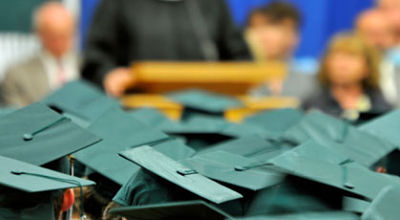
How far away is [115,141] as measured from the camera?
111 inches

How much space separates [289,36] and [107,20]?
1534 millimetres

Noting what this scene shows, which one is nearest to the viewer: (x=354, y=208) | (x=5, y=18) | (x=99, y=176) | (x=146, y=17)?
(x=354, y=208)

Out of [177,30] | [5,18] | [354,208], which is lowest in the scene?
[5,18]

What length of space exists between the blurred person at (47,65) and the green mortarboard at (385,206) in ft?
12.6

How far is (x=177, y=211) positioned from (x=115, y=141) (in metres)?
0.73

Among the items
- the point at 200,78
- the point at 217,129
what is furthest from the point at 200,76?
the point at 217,129

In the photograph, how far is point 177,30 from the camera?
5645mm

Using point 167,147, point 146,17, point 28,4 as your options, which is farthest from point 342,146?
point 28,4

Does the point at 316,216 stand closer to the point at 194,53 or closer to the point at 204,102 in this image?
the point at 204,102

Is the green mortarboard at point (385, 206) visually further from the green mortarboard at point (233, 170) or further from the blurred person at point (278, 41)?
the blurred person at point (278, 41)

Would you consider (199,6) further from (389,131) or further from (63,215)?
(63,215)

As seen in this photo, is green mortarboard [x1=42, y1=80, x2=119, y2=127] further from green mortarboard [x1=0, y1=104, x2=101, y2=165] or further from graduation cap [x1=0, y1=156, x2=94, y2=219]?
graduation cap [x1=0, y1=156, x2=94, y2=219]

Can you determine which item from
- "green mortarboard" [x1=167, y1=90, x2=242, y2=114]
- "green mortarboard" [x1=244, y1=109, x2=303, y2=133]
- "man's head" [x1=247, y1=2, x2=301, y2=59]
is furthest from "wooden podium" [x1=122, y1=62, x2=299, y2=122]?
"man's head" [x1=247, y1=2, x2=301, y2=59]

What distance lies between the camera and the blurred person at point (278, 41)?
6.41m
